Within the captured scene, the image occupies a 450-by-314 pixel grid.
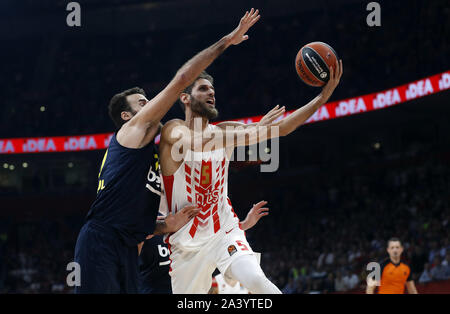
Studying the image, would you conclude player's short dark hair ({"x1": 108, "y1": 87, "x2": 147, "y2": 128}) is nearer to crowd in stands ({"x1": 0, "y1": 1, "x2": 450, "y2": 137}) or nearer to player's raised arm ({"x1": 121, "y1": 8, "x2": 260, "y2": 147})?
player's raised arm ({"x1": 121, "y1": 8, "x2": 260, "y2": 147})

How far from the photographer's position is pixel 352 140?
21453mm

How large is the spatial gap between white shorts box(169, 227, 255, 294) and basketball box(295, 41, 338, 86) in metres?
1.47

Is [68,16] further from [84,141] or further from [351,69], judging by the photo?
[351,69]

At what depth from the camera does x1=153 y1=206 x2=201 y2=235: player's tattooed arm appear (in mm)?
5125

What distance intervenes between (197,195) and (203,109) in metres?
0.74

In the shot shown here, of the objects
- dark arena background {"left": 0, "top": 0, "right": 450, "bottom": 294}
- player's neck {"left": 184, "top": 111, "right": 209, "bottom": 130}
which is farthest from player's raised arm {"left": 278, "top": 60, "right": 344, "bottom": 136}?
dark arena background {"left": 0, "top": 0, "right": 450, "bottom": 294}

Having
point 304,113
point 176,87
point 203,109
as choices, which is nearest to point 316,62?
point 304,113

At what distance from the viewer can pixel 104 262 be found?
14.3ft

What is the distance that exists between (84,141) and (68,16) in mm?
6593

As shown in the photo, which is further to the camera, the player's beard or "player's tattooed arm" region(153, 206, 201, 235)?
the player's beard

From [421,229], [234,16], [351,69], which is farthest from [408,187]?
Result: [234,16]

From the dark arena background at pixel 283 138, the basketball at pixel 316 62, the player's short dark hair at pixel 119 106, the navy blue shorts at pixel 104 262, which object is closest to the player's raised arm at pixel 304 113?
the basketball at pixel 316 62

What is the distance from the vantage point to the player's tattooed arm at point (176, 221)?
512 centimetres

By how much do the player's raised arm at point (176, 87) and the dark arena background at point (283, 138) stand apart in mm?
8521
